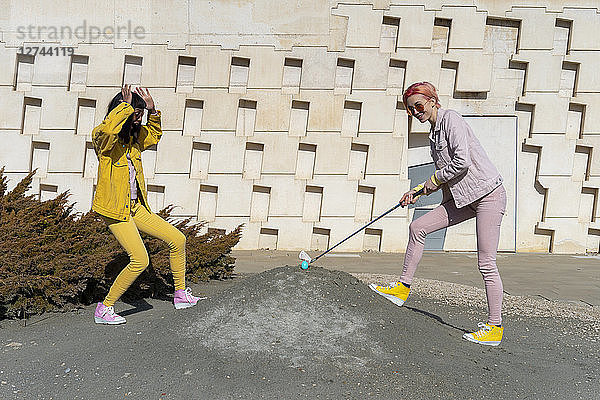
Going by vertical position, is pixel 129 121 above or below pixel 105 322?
above

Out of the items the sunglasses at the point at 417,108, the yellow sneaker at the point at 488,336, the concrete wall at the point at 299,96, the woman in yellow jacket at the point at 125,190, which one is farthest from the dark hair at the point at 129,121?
the concrete wall at the point at 299,96

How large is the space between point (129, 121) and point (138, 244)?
0.86m

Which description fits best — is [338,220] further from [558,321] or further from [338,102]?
[558,321]

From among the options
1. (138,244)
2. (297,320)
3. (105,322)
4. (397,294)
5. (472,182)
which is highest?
(472,182)

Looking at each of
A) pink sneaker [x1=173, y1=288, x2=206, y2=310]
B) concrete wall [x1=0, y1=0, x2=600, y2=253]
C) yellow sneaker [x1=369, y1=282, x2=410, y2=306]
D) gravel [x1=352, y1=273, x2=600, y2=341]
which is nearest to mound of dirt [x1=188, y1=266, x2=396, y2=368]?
yellow sneaker [x1=369, y1=282, x2=410, y2=306]

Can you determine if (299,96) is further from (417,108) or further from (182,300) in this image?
(182,300)

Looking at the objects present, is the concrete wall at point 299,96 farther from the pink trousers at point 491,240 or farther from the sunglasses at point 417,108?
the pink trousers at point 491,240

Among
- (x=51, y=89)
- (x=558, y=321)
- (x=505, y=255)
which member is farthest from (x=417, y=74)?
(x=51, y=89)

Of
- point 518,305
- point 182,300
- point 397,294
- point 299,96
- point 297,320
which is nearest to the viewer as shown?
point 297,320

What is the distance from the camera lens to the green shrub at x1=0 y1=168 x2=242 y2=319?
14.0ft

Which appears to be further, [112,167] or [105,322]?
[105,322]

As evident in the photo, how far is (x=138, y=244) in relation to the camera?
13.3 feet

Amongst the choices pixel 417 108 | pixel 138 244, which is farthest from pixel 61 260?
pixel 417 108

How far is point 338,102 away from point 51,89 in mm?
3973
